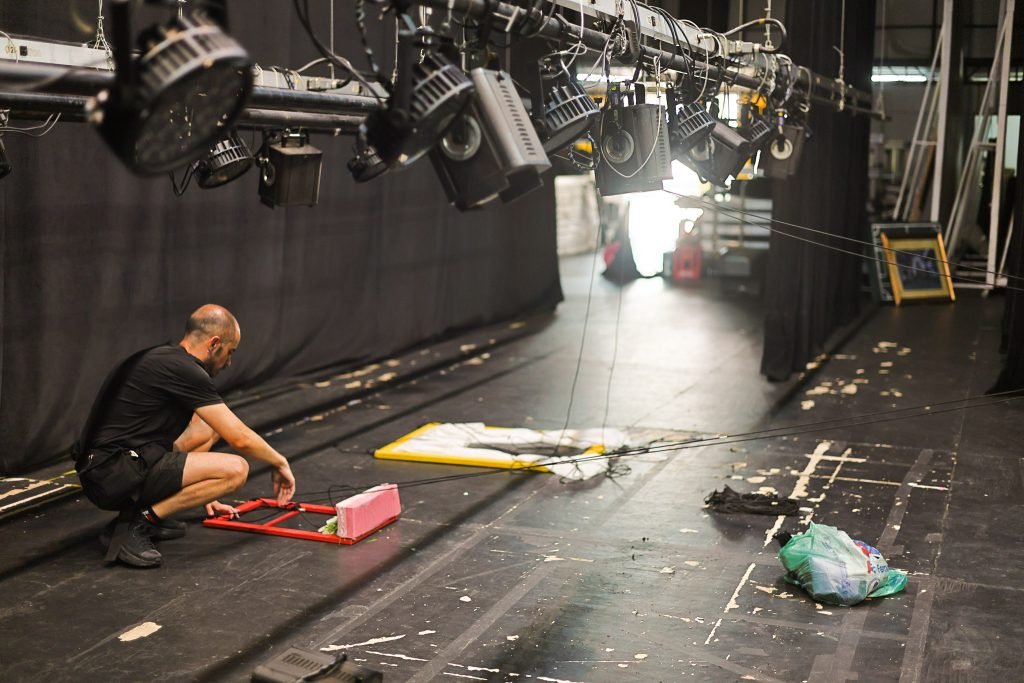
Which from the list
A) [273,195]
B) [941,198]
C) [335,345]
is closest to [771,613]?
[273,195]

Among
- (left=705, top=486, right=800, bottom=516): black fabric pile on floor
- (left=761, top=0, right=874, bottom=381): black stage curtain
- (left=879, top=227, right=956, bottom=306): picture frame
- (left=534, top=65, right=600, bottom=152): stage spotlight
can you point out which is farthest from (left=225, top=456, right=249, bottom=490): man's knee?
(left=879, top=227, right=956, bottom=306): picture frame

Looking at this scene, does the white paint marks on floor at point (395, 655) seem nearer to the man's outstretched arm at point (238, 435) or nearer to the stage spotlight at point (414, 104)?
the man's outstretched arm at point (238, 435)

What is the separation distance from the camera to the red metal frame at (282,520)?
547cm

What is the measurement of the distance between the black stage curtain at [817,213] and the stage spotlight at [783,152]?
0.40 meters

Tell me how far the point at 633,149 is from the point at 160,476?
257 cm

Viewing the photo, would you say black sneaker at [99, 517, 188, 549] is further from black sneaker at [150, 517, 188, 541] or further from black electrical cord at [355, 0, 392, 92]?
black electrical cord at [355, 0, 392, 92]

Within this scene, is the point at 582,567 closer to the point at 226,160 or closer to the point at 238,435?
the point at 238,435

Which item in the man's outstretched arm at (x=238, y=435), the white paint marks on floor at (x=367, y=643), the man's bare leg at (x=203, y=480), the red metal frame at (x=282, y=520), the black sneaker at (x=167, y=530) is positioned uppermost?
the man's outstretched arm at (x=238, y=435)

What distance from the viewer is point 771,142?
318 inches

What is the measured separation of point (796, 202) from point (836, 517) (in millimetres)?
4129

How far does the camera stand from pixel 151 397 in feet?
16.8

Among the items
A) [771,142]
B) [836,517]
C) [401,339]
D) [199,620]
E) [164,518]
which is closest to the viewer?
[199,620]

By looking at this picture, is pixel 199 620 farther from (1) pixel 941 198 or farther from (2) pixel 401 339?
(1) pixel 941 198

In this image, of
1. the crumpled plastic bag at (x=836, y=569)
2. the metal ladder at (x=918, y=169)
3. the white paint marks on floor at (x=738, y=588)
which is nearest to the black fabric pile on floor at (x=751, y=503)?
the white paint marks on floor at (x=738, y=588)
